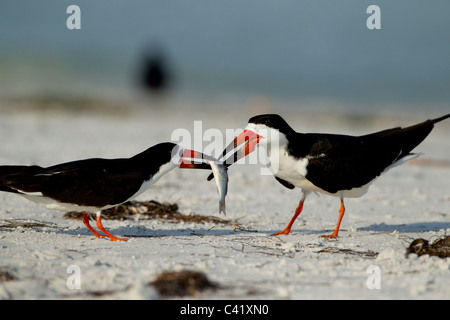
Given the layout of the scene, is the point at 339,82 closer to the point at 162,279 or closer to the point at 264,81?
the point at 264,81

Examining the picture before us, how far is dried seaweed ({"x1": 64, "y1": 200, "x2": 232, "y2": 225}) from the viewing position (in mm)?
6590

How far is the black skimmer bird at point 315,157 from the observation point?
5969 mm

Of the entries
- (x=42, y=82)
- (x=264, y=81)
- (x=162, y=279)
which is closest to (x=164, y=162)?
(x=162, y=279)

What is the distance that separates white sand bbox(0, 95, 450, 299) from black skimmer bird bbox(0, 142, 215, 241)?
302mm

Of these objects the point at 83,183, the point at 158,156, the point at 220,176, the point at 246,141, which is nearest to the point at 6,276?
the point at 83,183

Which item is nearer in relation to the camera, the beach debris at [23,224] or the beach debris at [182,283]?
the beach debris at [182,283]

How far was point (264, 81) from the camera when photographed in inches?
2057

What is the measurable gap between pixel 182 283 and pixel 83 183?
185 cm

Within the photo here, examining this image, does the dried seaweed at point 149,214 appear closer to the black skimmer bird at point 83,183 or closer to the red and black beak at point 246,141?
the red and black beak at point 246,141

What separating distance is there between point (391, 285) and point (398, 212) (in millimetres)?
3692

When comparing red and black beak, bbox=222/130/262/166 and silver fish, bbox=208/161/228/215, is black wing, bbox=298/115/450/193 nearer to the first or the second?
red and black beak, bbox=222/130/262/166

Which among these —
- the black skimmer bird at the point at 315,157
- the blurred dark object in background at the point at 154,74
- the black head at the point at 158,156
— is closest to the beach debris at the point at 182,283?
the black head at the point at 158,156

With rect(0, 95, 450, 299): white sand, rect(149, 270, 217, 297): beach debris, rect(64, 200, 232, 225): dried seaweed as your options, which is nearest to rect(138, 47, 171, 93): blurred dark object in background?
rect(0, 95, 450, 299): white sand

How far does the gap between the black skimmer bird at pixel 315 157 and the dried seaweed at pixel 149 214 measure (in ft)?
2.16
